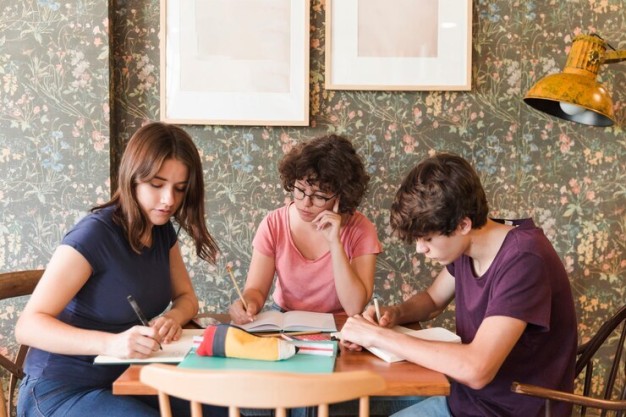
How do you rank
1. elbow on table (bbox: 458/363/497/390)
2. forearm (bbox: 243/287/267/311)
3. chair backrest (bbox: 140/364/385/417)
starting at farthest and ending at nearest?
forearm (bbox: 243/287/267/311) < elbow on table (bbox: 458/363/497/390) < chair backrest (bbox: 140/364/385/417)

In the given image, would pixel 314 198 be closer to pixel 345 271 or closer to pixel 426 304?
pixel 345 271

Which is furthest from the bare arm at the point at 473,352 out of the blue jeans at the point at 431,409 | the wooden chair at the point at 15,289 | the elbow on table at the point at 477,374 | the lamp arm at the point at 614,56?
the lamp arm at the point at 614,56

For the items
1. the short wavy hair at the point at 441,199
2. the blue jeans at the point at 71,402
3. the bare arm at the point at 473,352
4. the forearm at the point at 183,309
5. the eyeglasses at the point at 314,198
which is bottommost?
the blue jeans at the point at 71,402

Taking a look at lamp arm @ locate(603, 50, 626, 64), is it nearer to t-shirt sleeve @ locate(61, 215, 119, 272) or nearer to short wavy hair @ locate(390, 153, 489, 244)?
short wavy hair @ locate(390, 153, 489, 244)

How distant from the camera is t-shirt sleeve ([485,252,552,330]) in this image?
1.43 m

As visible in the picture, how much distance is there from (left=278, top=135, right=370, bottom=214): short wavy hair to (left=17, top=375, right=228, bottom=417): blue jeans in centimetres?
94

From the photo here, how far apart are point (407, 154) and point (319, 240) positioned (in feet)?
2.24

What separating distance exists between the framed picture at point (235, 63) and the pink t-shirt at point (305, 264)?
1.95ft

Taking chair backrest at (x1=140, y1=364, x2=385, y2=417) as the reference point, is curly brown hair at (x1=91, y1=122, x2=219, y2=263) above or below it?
above

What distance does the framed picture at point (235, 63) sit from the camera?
104 inches

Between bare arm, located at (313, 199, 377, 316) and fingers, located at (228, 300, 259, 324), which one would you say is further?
bare arm, located at (313, 199, 377, 316)

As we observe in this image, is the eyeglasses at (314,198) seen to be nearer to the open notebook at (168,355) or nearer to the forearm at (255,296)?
the forearm at (255,296)

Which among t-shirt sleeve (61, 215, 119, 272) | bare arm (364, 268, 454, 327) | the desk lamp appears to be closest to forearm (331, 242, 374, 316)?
bare arm (364, 268, 454, 327)

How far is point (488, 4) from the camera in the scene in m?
2.68
